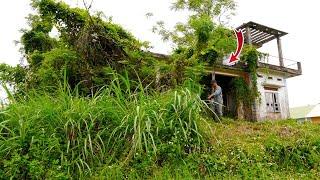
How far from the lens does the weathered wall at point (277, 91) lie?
57.2ft

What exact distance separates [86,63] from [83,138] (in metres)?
4.00

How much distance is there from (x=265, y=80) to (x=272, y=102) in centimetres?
122

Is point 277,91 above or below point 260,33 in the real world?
below

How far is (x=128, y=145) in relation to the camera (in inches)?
186

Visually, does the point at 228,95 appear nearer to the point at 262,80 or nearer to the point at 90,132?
the point at 262,80

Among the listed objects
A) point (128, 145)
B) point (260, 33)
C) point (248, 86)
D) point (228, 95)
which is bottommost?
point (128, 145)

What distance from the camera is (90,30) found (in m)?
8.55

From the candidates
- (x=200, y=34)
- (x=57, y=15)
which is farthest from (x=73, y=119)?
(x=200, y=34)

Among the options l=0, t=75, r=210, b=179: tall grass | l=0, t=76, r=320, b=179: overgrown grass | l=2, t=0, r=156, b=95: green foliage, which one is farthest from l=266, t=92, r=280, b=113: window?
l=0, t=75, r=210, b=179: tall grass

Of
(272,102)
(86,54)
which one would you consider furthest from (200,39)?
(272,102)

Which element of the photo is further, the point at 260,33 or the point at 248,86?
the point at 260,33

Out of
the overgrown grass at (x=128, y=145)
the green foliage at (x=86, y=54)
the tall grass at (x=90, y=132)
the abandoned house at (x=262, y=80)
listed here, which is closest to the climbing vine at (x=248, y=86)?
the abandoned house at (x=262, y=80)

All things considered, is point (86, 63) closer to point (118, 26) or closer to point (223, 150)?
point (118, 26)

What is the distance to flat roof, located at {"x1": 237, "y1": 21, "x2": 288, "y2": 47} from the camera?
719 inches
